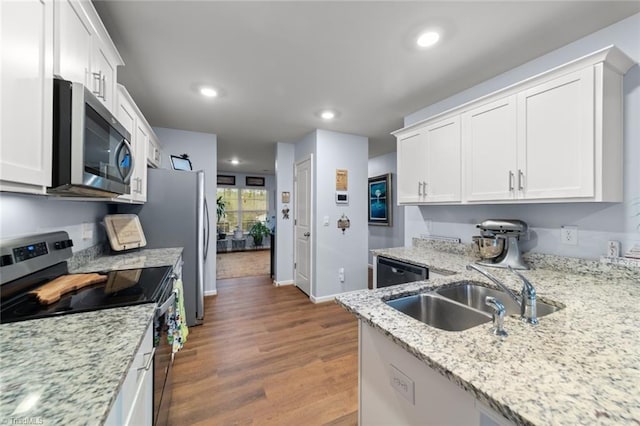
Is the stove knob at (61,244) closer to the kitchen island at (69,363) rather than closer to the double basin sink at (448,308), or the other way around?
the kitchen island at (69,363)

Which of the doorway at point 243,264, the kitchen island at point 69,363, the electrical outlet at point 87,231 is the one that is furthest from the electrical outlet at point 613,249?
the doorway at point 243,264

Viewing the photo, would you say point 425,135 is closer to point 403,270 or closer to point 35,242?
point 403,270

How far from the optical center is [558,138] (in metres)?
1.62

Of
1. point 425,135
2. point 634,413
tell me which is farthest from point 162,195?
point 634,413

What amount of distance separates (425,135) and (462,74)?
1.83 feet

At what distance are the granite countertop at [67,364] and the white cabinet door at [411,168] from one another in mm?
2369

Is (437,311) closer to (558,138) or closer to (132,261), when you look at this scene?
(558,138)

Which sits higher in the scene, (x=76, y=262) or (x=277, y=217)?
(x=277, y=217)

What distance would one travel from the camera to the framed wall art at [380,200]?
505cm

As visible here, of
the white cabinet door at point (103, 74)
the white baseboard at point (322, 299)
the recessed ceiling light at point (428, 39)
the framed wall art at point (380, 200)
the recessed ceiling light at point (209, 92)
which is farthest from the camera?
the framed wall art at point (380, 200)

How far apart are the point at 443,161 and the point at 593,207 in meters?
1.03

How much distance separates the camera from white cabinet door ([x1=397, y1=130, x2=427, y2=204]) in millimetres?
2539

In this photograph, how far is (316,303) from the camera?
3.52m

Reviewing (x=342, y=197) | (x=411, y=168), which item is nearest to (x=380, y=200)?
(x=342, y=197)
